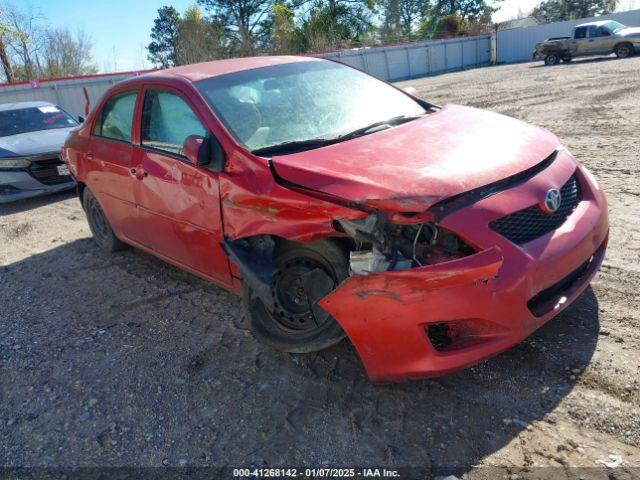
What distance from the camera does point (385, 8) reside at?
5384 cm

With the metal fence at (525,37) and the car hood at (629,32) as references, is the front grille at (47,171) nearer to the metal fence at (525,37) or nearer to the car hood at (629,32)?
the car hood at (629,32)

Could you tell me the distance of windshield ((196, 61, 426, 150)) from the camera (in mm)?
3352

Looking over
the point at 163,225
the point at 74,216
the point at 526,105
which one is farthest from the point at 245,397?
the point at 526,105

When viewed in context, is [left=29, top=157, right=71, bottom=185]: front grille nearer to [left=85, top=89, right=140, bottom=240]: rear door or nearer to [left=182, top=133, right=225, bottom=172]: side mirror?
[left=85, top=89, right=140, bottom=240]: rear door

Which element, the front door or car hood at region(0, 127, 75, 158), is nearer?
the front door

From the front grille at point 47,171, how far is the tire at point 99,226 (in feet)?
9.62

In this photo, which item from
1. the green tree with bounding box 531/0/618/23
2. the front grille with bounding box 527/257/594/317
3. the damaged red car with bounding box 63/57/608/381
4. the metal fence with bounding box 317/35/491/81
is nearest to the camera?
the damaged red car with bounding box 63/57/608/381

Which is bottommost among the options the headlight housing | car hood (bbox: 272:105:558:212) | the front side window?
the headlight housing

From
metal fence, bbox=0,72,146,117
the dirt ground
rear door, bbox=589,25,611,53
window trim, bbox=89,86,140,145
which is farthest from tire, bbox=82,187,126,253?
rear door, bbox=589,25,611,53

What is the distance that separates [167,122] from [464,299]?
8.43 feet

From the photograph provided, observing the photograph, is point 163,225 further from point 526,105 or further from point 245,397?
point 526,105

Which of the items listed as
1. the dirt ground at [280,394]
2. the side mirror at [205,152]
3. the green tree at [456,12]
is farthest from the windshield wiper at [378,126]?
the green tree at [456,12]

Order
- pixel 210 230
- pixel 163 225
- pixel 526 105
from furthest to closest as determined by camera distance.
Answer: pixel 526 105
pixel 163 225
pixel 210 230

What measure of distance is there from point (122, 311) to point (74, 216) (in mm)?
3539
